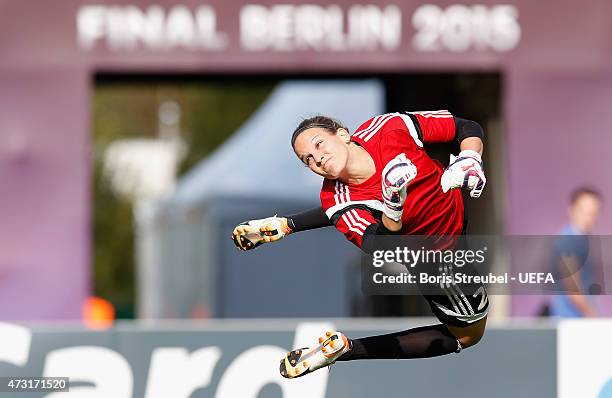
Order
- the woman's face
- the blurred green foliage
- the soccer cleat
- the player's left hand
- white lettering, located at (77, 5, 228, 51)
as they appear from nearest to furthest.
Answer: the player's left hand → the woman's face → the soccer cleat → white lettering, located at (77, 5, 228, 51) → the blurred green foliage

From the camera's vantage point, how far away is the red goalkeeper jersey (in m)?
4.11

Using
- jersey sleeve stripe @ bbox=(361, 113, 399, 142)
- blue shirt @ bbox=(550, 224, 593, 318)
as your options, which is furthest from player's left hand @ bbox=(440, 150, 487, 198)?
blue shirt @ bbox=(550, 224, 593, 318)

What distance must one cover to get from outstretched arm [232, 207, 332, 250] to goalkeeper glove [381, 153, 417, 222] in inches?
19.6

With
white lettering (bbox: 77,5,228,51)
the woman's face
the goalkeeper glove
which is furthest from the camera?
white lettering (bbox: 77,5,228,51)

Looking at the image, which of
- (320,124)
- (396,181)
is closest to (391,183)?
(396,181)

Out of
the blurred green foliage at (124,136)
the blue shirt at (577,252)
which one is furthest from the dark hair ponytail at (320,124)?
the blurred green foliage at (124,136)

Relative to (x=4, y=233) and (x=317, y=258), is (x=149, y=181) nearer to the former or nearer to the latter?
(x=317, y=258)

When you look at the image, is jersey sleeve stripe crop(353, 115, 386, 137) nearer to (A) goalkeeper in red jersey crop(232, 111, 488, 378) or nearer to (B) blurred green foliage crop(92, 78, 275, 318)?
(A) goalkeeper in red jersey crop(232, 111, 488, 378)

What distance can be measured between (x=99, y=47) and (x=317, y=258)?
346 cm

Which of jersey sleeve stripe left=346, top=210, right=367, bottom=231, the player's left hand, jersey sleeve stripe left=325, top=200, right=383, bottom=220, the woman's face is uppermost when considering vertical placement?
the woman's face

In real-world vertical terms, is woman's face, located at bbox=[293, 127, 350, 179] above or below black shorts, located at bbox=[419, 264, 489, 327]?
above

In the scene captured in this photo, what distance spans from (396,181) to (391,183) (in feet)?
0.05

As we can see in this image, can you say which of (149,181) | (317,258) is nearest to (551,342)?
(317,258)

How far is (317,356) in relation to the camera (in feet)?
15.5
